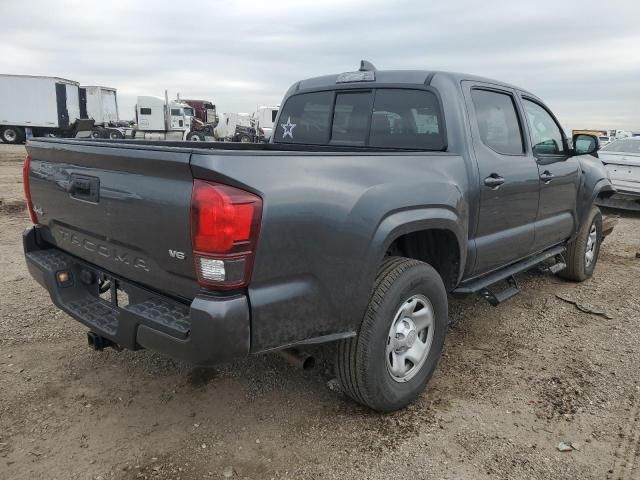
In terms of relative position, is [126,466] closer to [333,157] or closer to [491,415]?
[333,157]

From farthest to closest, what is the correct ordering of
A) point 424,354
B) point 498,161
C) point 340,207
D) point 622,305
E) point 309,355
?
point 622,305
point 498,161
point 424,354
point 309,355
point 340,207

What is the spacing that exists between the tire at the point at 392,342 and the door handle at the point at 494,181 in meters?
0.85

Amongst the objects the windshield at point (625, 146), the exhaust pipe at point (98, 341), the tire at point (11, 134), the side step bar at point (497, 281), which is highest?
the windshield at point (625, 146)

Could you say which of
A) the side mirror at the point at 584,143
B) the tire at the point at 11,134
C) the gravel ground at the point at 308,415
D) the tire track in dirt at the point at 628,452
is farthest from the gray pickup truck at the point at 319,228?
the tire at the point at 11,134

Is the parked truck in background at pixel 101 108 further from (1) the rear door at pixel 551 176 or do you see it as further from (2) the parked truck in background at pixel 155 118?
(1) the rear door at pixel 551 176

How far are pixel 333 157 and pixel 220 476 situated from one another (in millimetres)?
1588

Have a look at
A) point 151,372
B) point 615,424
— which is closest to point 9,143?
point 151,372

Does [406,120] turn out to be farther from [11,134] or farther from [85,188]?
Result: [11,134]

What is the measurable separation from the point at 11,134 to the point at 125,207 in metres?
32.9

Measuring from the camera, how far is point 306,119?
13.9 ft

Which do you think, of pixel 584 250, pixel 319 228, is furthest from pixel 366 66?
pixel 584 250

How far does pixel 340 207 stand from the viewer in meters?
2.34

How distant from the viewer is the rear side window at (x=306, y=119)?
13.3 ft

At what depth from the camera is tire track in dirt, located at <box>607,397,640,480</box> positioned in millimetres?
2447
